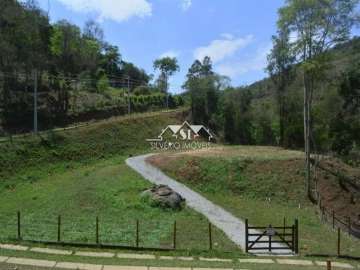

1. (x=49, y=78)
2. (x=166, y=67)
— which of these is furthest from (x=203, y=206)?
(x=166, y=67)

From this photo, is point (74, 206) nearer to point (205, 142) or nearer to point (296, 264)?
point (296, 264)

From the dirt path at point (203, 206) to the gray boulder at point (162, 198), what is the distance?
1115 millimetres

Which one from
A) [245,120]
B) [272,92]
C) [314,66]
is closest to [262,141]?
[245,120]

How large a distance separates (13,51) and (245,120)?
31378mm

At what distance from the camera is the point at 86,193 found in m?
29.0

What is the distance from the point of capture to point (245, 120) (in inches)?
2501

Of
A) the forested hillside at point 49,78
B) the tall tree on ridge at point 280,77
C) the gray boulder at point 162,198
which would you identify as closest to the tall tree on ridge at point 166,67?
the forested hillside at point 49,78

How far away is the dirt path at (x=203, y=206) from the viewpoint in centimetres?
2198

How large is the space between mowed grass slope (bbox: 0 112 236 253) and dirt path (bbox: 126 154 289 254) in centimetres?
76

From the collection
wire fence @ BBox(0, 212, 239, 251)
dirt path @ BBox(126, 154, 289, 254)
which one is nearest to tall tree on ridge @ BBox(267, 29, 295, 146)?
dirt path @ BBox(126, 154, 289, 254)

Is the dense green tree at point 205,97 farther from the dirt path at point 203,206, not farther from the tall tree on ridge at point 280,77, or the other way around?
the dirt path at point 203,206

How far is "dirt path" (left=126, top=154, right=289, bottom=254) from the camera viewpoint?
22.0 meters

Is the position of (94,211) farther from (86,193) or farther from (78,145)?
(78,145)

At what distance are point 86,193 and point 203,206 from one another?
7.40 metres
